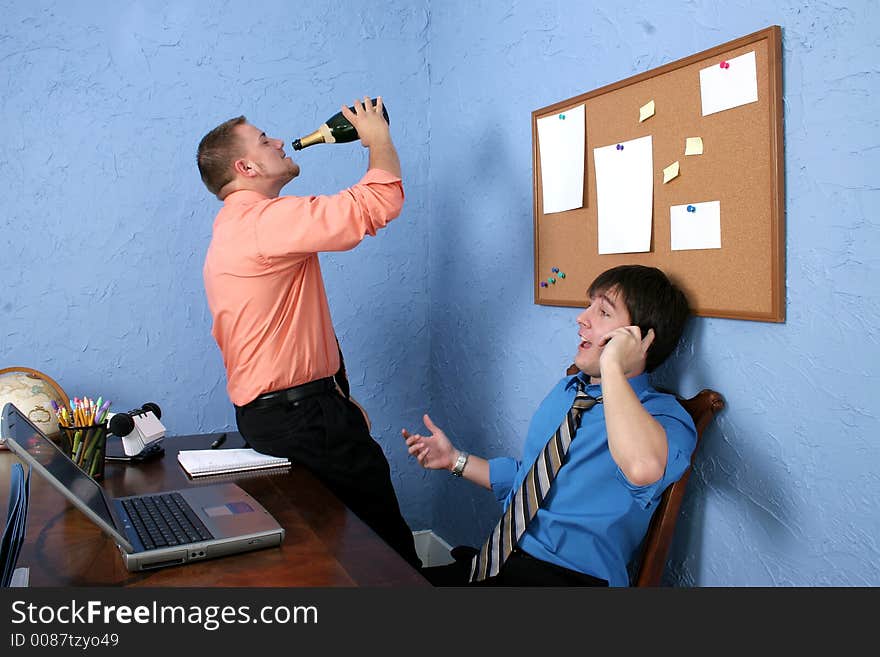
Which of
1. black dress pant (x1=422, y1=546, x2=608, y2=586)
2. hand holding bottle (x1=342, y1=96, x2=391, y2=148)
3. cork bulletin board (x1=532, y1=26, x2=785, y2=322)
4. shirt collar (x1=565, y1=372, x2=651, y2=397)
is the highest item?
hand holding bottle (x1=342, y1=96, x2=391, y2=148)

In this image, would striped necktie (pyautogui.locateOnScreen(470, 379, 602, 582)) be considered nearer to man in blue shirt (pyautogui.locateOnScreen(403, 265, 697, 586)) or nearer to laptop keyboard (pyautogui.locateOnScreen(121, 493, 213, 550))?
man in blue shirt (pyautogui.locateOnScreen(403, 265, 697, 586))

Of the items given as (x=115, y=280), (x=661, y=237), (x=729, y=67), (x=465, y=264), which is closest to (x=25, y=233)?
(x=115, y=280)

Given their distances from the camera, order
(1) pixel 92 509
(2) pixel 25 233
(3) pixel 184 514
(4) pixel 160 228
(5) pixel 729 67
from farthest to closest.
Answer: (4) pixel 160 228 < (2) pixel 25 233 < (5) pixel 729 67 < (3) pixel 184 514 < (1) pixel 92 509

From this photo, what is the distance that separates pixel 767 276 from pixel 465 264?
125cm

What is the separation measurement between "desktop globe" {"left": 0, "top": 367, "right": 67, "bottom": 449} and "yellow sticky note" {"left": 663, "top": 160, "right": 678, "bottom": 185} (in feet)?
5.26

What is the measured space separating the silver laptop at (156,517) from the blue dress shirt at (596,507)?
575mm

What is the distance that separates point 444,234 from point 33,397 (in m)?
1.40

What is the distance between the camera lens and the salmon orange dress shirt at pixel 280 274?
1.65m

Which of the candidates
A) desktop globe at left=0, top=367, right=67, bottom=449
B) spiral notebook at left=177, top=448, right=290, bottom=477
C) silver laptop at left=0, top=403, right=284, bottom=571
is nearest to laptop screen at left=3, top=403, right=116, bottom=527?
silver laptop at left=0, top=403, right=284, bottom=571

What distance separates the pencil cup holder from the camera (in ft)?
5.07

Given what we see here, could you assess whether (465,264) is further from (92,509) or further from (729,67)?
(92,509)

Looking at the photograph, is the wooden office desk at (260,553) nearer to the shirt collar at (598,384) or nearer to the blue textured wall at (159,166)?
the shirt collar at (598,384)

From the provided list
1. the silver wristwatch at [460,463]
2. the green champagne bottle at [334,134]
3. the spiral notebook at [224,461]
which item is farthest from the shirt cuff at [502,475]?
the green champagne bottle at [334,134]

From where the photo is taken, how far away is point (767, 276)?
1308 millimetres
